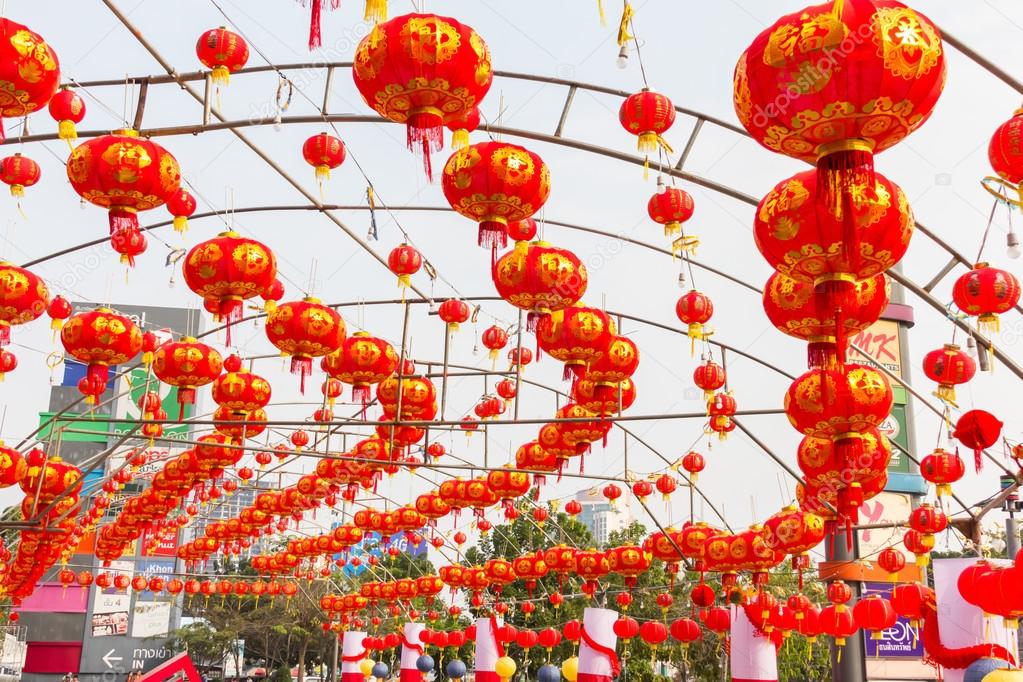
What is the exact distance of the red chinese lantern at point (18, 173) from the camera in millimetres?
6930

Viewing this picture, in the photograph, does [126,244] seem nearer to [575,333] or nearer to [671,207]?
[575,333]

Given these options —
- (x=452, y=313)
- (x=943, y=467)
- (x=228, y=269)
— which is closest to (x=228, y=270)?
(x=228, y=269)

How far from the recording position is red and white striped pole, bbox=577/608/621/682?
1680 cm

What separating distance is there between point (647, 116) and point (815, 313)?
6.42 ft

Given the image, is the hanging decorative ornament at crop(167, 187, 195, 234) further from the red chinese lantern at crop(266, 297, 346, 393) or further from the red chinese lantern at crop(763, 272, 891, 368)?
the red chinese lantern at crop(763, 272, 891, 368)

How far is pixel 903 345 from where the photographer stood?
1672 centimetres

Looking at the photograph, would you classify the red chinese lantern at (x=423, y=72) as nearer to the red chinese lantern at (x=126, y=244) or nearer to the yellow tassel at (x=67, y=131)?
the red chinese lantern at (x=126, y=244)

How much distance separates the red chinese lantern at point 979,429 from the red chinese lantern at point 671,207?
93.7 inches

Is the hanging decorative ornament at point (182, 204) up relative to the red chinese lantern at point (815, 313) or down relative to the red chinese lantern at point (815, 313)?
up

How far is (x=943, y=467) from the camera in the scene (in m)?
8.41

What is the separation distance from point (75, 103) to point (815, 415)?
16.4 ft

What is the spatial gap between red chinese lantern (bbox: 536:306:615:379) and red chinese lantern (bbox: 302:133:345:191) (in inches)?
73.6

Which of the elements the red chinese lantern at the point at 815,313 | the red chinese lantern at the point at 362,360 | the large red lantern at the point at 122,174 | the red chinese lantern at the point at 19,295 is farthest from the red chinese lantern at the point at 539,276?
the red chinese lantern at the point at 19,295

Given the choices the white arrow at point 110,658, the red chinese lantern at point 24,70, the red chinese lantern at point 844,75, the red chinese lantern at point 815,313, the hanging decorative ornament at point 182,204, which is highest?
the hanging decorative ornament at point 182,204
